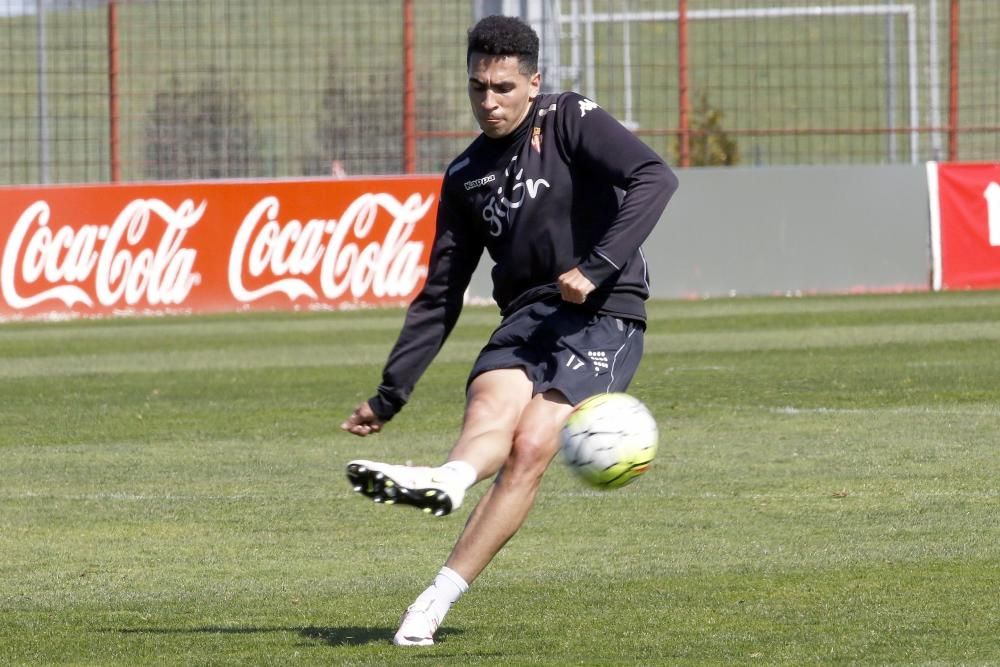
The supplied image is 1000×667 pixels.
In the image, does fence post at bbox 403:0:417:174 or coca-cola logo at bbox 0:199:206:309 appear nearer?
coca-cola logo at bbox 0:199:206:309

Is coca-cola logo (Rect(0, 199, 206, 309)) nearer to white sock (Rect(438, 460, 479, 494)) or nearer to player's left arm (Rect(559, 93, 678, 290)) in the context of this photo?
player's left arm (Rect(559, 93, 678, 290))

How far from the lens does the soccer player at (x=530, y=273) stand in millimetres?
5910

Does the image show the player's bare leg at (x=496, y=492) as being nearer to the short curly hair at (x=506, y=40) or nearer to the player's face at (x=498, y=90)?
the player's face at (x=498, y=90)

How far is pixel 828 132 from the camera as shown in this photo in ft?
76.6

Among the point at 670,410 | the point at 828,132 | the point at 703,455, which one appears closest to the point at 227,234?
the point at 828,132

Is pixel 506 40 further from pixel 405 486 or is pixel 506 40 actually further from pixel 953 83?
pixel 953 83

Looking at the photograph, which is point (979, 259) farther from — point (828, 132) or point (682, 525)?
point (682, 525)

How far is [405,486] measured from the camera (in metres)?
5.47

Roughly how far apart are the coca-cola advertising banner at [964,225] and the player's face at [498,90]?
52.9 feet

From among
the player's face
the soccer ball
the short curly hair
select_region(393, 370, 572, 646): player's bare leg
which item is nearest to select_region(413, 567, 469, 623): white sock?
select_region(393, 370, 572, 646): player's bare leg

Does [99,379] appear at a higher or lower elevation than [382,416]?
lower

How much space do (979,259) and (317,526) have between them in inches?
584

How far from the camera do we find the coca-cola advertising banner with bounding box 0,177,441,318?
64.5ft

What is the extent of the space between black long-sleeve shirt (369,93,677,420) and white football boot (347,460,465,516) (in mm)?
828
